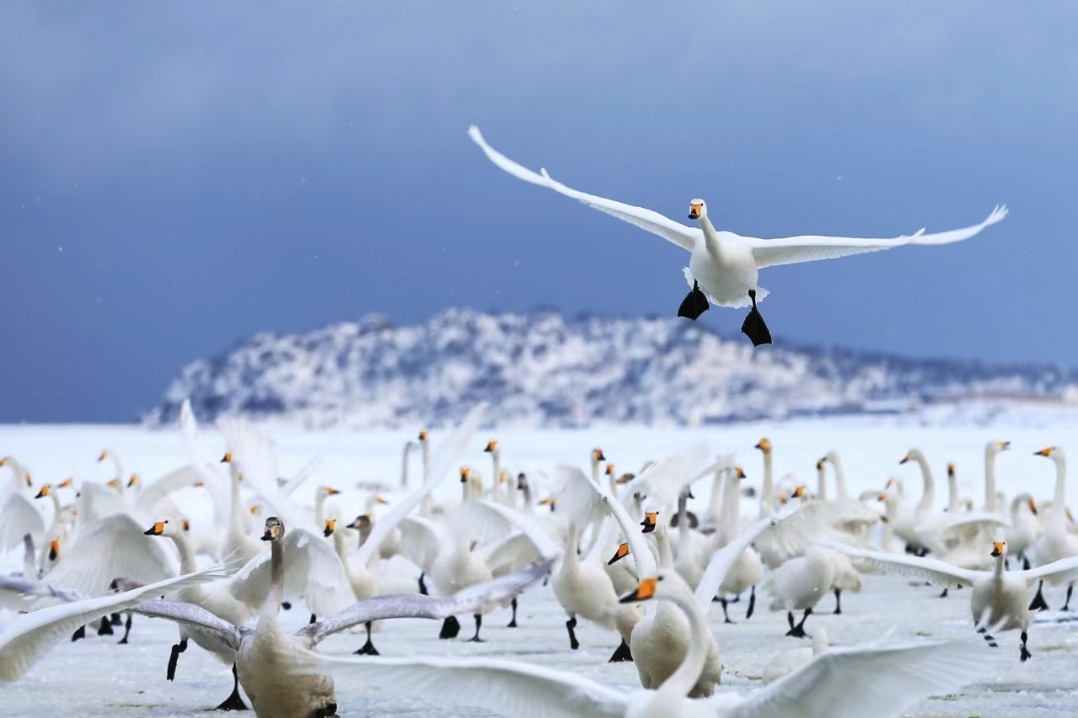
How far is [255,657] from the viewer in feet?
23.9

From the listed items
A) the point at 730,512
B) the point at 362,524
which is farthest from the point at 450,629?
the point at 730,512

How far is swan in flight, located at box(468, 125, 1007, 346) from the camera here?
10398 mm

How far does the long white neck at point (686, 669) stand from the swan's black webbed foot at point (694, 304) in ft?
15.9

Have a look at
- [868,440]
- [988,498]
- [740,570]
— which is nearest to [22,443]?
[868,440]

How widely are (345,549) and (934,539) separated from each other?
6.32 meters

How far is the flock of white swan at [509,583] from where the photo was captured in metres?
5.85

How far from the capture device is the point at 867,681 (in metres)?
5.84

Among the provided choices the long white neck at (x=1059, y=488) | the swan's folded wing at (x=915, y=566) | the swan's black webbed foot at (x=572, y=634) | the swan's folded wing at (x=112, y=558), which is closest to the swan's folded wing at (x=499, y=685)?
the swan's folded wing at (x=915, y=566)

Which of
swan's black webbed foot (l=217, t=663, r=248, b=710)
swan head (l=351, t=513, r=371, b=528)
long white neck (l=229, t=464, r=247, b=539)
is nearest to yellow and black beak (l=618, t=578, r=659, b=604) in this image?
swan's black webbed foot (l=217, t=663, r=248, b=710)

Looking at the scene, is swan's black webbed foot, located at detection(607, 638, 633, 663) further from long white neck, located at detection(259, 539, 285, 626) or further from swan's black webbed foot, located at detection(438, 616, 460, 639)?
long white neck, located at detection(259, 539, 285, 626)

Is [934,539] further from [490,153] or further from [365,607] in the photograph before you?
[365,607]

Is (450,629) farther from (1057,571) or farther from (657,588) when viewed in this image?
(657,588)

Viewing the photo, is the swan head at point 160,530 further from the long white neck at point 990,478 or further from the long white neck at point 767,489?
the long white neck at point 990,478

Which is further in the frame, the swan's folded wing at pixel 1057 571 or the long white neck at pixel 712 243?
the long white neck at pixel 712 243
